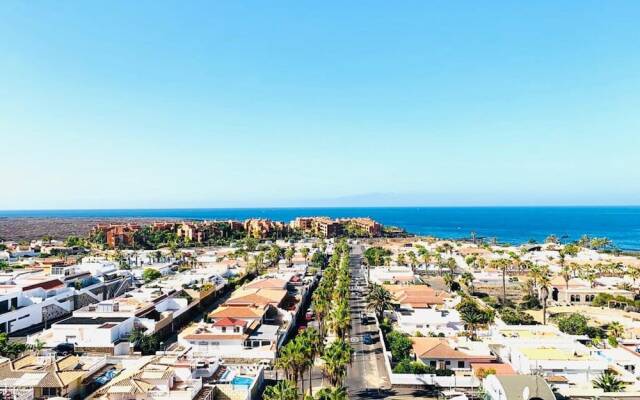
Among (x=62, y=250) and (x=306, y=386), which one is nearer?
(x=306, y=386)

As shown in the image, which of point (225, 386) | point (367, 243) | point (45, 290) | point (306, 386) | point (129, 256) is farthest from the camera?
point (367, 243)

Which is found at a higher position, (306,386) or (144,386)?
Answer: (144,386)

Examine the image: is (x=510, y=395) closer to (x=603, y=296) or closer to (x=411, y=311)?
(x=411, y=311)

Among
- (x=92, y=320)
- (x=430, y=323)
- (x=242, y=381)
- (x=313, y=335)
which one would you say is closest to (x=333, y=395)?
(x=313, y=335)

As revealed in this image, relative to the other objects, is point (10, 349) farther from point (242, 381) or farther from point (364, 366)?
point (364, 366)

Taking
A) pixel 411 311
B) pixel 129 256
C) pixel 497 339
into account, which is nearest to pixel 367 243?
pixel 129 256

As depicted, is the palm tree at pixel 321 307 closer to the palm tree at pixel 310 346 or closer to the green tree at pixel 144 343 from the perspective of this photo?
the palm tree at pixel 310 346
